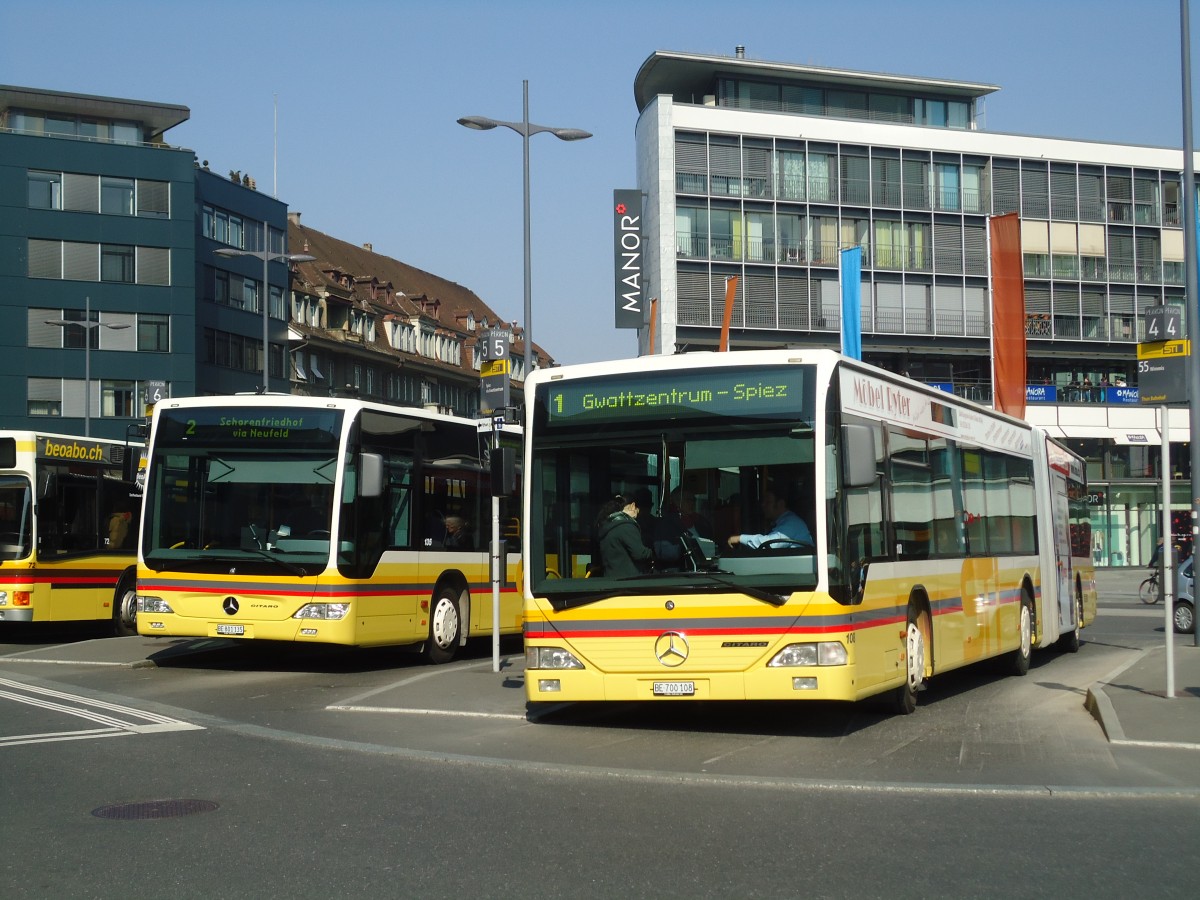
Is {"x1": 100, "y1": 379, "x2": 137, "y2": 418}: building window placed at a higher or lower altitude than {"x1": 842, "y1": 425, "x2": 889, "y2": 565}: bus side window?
higher

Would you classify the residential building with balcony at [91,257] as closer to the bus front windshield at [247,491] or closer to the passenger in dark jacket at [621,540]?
the bus front windshield at [247,491]

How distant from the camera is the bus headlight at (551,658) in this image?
1241cm

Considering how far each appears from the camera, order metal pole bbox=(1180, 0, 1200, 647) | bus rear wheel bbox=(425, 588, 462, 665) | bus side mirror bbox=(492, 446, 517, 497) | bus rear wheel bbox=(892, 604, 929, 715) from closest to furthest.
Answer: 1. bus rear wheel bbox=(892, 604, 929, 715)
2. bus side mirror bbox=(492, 446, 517, 497)
3. bus rear wheel bbox=(425, 588, 462, 665)
4. metal pole bbox=(1180, 0, 1200, 647)

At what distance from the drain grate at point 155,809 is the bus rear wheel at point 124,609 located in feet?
52.6

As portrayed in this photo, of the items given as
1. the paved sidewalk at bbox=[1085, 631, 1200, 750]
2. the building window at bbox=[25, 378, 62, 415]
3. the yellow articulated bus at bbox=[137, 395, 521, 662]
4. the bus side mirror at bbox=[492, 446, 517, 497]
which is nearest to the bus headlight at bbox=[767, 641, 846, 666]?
the paved sidewalk at bbox=[1085, 631, 1200, 750]

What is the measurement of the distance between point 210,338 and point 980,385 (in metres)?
33.3

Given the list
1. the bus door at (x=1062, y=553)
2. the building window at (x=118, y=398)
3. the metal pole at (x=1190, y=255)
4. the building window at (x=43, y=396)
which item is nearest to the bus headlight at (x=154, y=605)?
the bus door at (x=1062, y=553)

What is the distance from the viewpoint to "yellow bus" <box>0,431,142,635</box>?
2264 cm

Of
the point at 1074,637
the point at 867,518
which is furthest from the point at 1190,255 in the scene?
the point at 867,518

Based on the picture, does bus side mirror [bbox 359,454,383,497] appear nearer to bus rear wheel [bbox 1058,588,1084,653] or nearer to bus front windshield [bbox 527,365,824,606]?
bus front windshield [bbox 527,365,824,606]

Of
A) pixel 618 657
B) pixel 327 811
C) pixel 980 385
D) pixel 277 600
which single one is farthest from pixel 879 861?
pixel 980 385

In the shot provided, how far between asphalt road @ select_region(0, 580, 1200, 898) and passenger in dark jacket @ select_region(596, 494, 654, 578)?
4.50 feet

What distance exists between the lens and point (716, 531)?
39.4 feet

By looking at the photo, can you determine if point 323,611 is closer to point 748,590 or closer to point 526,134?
point 748,590
